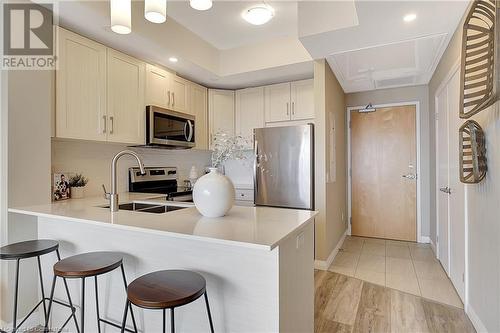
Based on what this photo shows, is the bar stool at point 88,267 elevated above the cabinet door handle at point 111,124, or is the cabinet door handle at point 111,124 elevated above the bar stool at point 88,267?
the cabinet door handle at point 111,124

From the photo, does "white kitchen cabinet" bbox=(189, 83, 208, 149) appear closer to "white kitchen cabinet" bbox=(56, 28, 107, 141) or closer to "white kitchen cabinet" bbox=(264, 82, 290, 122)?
"white kitchen cabinet" bbox=(264, 82, 290, 122)

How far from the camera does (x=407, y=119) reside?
4230 mm

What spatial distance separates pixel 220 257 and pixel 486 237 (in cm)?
168

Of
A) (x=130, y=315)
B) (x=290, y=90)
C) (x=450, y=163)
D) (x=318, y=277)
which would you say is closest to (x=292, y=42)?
(x=290, y=90)

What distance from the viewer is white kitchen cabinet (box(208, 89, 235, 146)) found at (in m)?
4.09

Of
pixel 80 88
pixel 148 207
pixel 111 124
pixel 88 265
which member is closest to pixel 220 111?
pixel 111 124

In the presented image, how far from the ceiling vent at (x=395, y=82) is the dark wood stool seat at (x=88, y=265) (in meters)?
3.83

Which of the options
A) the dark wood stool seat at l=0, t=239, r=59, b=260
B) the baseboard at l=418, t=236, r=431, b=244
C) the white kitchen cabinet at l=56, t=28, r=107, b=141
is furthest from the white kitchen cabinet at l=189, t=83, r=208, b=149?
the baseboard at l=418, t=236, r=431, b=244

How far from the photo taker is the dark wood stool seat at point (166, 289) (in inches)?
46.0

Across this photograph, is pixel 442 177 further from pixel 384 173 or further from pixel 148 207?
pixel 148 207

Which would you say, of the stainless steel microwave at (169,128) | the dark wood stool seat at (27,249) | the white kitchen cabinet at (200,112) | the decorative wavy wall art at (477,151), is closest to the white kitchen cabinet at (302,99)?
→ the white kitchen cabinet at (200,112)

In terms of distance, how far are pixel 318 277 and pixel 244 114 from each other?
243 centimetres

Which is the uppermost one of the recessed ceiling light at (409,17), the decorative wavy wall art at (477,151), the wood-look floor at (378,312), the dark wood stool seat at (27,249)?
the recessed ceiling light at (409,17)

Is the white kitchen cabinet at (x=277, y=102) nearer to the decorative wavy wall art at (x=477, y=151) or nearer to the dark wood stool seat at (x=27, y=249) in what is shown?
the decorative wavy wall art at (x=477, y=151)
